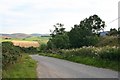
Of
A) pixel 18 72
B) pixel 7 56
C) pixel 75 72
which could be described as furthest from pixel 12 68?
pixel 75 72

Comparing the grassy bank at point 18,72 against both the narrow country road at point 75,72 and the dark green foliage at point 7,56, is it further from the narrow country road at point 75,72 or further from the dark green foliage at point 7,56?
the narrow country road at point 75,72

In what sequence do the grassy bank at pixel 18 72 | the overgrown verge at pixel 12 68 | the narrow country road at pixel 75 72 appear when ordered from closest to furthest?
the grassy bank at pixel 18 72, the overgrown verge at pixel 12 68, the narrow country road at pixel 75 72

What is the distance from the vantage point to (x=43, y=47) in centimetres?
13712

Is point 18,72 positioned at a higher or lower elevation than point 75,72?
higher

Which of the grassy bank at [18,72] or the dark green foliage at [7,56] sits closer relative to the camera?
the grassy bank at [18,72]

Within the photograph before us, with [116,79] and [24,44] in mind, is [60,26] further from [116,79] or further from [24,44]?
[116,79]

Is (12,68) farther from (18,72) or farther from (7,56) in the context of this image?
(18,72)

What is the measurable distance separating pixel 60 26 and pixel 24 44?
52.2 ft

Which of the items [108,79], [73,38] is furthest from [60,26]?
[108,79]

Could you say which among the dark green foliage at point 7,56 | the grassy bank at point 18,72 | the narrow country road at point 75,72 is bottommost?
the narrow country road at point 75,72

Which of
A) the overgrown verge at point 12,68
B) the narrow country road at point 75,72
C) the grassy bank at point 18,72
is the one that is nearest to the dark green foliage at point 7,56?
the overgrown verge at point 12,68

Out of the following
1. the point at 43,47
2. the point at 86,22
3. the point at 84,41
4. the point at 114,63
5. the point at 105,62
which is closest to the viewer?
the point at 114,63

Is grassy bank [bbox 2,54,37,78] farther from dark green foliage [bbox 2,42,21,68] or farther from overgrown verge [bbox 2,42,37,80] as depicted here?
dark green foliage [bbox 2,42,21,68]

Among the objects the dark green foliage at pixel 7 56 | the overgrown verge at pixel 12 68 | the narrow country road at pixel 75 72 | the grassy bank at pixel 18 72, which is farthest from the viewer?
the dark green foliage at pixel 7 56
